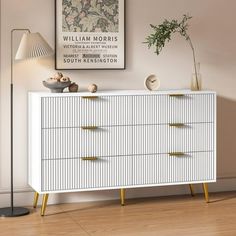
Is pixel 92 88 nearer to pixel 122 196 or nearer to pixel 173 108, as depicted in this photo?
pixel 173 108

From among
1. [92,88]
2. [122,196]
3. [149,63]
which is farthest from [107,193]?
[149,63]

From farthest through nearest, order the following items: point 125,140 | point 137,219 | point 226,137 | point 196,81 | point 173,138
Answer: point 226,137, point 196,81, point 173,138, point 125,140, point 137,219

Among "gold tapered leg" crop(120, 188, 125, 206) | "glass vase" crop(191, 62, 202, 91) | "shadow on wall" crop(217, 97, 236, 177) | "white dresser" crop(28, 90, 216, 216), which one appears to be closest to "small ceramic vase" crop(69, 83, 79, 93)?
"white dresser" crop(28, 90, 216, 216)

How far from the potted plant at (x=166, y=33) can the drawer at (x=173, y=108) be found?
199 millimetres

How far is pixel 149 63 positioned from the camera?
17.6ft

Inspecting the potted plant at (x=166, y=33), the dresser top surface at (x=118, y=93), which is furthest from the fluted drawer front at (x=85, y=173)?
the potted plant at (x=166, y=33)

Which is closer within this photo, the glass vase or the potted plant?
the potted plant

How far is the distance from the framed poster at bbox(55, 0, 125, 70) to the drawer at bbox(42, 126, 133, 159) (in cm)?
56

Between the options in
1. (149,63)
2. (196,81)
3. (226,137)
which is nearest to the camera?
(196,81)

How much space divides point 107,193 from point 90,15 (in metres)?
1.34

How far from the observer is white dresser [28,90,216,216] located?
478 cm

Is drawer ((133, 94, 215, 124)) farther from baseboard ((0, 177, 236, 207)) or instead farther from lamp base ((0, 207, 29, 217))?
lamp base ((0, 207, 29, 217))

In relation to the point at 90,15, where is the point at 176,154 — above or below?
below

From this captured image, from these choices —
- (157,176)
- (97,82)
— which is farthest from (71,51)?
(157,176)
